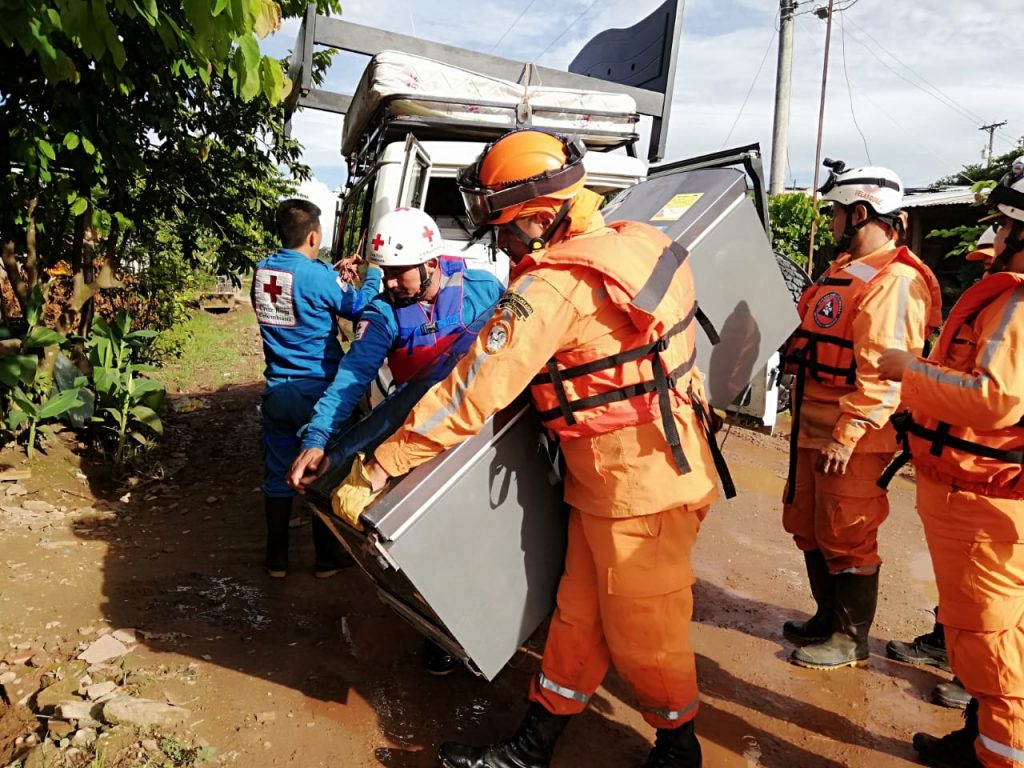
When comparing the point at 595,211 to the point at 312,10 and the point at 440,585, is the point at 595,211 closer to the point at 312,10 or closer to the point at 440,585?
the point at 440,585

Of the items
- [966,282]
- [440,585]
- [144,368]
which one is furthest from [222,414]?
[966,282]

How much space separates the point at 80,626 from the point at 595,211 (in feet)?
9.23

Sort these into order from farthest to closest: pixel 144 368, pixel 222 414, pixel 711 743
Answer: pixel 222 414 < pixel 144 368 < pixel 711 743

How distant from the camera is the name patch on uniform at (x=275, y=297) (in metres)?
3.63

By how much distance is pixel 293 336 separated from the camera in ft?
12.2

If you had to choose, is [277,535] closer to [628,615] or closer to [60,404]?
[60,404]

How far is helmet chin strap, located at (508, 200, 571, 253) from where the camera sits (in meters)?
2.11

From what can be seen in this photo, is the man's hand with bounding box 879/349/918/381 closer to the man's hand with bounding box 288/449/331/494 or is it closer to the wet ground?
the wet ground

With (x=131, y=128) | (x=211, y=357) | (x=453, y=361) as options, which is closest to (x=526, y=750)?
(x=453, y=361)

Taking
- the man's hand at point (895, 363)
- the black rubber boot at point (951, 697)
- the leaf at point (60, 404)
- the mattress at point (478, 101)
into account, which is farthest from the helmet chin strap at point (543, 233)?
the leaf at point (60, 404)

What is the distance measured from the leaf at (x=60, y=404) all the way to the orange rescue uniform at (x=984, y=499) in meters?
4.95

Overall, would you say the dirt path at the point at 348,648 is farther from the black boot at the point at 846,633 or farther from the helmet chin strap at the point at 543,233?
the helmet chin strap at the point at 543,233

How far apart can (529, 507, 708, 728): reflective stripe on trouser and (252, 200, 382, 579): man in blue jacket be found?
6.25 ft

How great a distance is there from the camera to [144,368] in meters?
5.57
